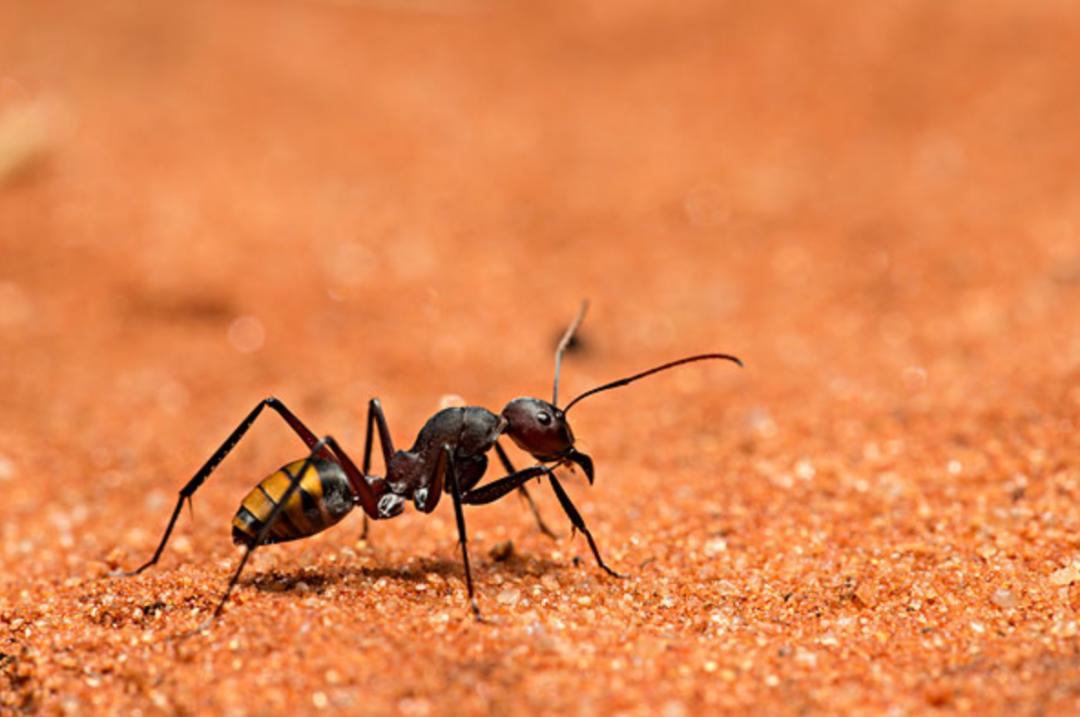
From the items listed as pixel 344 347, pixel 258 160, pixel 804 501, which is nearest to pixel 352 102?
pixel 258 160

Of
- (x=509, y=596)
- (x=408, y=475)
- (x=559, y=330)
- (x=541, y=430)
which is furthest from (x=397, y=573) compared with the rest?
(x=559, y=330)

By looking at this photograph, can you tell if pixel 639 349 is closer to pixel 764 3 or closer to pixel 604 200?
pixel 604 200

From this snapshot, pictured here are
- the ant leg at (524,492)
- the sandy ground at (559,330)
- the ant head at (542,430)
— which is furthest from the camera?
the ant leg at (524,492)

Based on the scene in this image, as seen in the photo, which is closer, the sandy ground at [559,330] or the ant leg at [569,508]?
the sandy ground at [559,330]

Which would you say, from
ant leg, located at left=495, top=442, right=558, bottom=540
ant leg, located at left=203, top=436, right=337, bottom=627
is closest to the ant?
ant leg, located at left=203, top=436, right=337, bottom=627

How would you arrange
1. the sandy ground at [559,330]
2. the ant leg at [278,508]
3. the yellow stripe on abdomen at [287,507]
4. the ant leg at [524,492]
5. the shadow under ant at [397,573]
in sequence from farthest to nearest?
the ant leg at [524,492] → the shadow under ant at [397,573] → the yellow stripe on abdomen at [287,507] → the ant leg at [278,508] → the sandy ground at [559,330]

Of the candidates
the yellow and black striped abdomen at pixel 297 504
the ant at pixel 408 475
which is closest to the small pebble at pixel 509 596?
the ant at pixel 408 475

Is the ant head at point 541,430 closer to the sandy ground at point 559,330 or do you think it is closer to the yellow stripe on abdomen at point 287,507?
the sandy ground at point 559,330

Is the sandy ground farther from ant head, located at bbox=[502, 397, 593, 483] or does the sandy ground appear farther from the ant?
ant head, located at bbox=[502, 397, 593, 483]

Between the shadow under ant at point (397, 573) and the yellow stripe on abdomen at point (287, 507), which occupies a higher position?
the yellow stripe on abdomen at point (287, 507)
